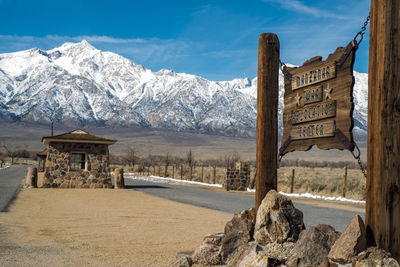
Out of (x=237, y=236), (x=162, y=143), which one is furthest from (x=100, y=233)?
(x=162, y=143)

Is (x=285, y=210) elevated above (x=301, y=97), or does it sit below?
below

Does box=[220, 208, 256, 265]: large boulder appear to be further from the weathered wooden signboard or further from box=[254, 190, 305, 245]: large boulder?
the weathered wooden signboard

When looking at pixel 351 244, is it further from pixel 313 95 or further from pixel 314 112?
pixel 313 95

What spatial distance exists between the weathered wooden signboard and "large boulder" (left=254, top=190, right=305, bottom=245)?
2.63 ft

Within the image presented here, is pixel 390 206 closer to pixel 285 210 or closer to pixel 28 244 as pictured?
pixel 285 210

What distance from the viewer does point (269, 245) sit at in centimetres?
488

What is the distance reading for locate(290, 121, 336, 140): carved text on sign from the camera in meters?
4.95

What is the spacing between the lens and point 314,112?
17.3 feet

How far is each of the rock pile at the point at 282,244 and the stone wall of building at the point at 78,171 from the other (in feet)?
58.3


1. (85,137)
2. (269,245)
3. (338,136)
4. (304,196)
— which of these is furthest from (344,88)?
(85,137)

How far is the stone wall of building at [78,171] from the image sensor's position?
73.0 ft

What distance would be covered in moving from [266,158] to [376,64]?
192cm

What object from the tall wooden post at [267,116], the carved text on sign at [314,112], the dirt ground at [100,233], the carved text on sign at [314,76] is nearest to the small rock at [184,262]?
the dirt ground at [100,233]

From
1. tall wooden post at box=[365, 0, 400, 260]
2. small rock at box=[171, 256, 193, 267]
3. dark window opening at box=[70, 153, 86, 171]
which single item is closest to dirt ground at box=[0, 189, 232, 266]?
small rock at box=[171, 256, 193, 267]
